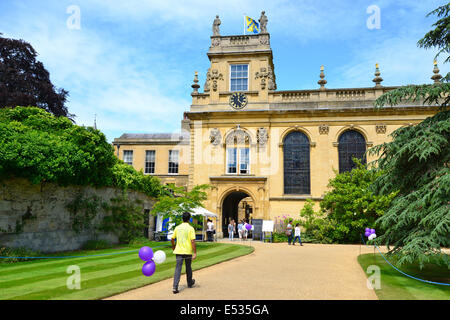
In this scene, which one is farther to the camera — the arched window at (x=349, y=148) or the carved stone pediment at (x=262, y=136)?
the carved stone pediment at (x=262, y=136)

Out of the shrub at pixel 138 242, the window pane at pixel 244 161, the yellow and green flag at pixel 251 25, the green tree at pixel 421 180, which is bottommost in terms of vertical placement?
the shrub at pixel 138 242

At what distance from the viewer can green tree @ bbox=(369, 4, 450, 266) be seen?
777 cm

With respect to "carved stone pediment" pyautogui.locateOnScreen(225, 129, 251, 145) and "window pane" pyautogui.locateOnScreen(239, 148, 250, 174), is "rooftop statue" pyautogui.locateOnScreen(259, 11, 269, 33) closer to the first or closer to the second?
"carved stone pediment" pyautogui.locateOnScreen(225, 129, 251, 145)

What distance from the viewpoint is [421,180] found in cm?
897

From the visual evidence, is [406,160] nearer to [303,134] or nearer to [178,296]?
[178,296]

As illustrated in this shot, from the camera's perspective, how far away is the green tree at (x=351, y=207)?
21.9 m

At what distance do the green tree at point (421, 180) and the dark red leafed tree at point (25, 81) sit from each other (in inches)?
966

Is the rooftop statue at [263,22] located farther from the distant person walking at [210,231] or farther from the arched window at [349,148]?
the distant person walking at [210,231]

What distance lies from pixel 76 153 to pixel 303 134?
742 inches

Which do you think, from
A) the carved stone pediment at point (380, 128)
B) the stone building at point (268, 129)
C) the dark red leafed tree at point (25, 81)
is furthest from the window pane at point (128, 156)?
the carved stone pediment at point (380, 128)

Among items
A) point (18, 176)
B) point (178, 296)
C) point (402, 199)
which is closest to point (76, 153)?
point (18, 176)
